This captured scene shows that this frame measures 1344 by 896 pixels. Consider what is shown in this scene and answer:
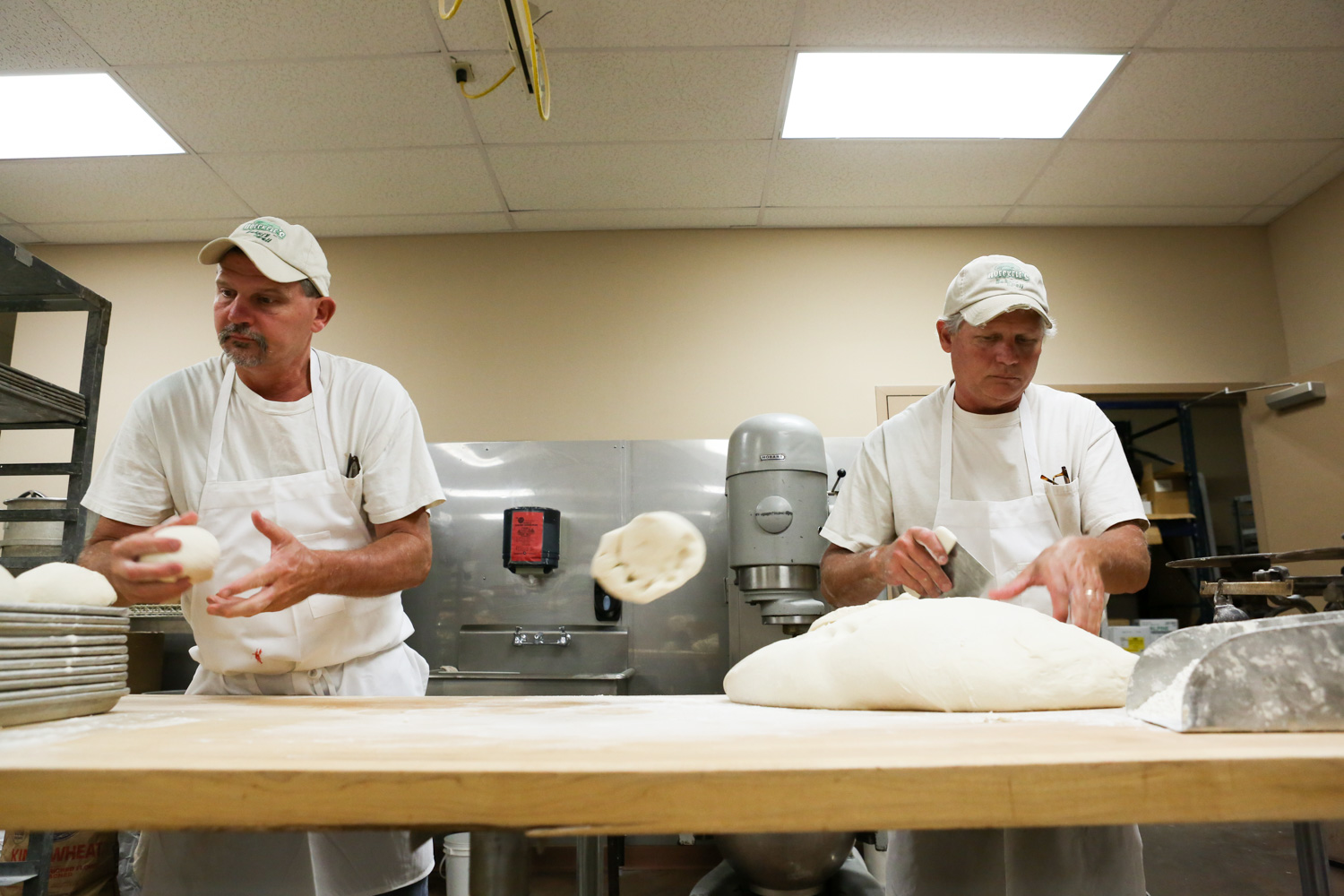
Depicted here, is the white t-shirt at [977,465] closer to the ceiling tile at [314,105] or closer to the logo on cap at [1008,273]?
the logo on cap at [1008,273]

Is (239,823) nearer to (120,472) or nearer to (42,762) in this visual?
(42,762)

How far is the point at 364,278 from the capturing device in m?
3.87

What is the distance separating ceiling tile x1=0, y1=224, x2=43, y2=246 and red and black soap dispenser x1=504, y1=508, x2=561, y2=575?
282 centimetres

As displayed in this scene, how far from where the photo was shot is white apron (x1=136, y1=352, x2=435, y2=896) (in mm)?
1263

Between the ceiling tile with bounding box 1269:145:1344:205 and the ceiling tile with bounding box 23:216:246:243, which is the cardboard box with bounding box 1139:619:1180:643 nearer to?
the ceiling tile with bounding box 1269:145:1344:205

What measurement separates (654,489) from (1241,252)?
317cm

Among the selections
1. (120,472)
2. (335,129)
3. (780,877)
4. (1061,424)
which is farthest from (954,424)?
(335,129)

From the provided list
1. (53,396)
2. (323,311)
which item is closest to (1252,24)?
(323,311)

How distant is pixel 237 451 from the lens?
1.51 meters

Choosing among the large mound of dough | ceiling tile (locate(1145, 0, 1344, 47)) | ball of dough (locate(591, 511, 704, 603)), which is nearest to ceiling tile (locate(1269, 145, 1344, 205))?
ceiling tile (locate(1145, 0, 1344, 47))

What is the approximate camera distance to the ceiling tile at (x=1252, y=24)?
2.44 meters

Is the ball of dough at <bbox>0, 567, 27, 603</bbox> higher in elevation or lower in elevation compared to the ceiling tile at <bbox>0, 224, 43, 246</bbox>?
lower

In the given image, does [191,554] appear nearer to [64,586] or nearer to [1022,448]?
[64,586]

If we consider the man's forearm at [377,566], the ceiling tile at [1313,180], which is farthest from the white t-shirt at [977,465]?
the ceiling tile at [1313,180]
